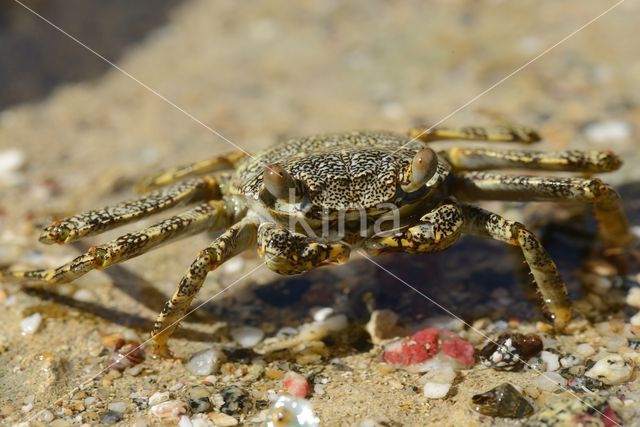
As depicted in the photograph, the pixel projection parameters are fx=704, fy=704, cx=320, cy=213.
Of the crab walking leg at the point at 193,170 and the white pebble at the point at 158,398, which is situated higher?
the crab walking leg at the point at 193,170

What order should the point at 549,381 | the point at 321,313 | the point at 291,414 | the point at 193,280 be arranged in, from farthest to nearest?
the point at 321,313
the point at 193,280
the point at 549,381
the point at 291,414

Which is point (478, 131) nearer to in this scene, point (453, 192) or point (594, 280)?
point (453, 192)

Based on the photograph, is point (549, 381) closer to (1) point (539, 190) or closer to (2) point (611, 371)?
(2) point (611, 371)

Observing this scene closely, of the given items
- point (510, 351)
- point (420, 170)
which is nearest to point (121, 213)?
point (420, 170)

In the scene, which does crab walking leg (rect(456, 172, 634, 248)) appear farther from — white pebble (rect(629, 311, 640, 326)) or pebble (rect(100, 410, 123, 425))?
pebble (rect(100, 410, 123, 425))

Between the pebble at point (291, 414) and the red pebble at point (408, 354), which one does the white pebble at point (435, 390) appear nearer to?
the red pebble at point (408, 354)

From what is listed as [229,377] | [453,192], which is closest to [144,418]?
[229,377]

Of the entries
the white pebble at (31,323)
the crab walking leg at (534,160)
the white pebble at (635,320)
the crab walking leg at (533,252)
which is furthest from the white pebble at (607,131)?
the white pebble at (31,323)

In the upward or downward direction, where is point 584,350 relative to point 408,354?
upward
